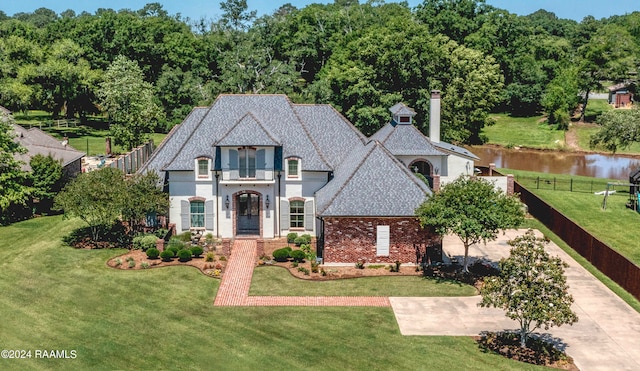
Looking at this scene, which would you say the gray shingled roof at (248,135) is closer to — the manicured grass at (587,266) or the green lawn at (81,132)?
the manicured grass at (587,266)

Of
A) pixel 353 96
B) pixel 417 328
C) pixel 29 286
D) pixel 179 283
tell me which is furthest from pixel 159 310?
pixel 353 96

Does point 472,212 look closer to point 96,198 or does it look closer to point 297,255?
point 297,255

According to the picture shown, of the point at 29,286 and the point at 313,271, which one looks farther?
the point at 313,271

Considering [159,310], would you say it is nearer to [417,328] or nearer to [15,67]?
[417,328]

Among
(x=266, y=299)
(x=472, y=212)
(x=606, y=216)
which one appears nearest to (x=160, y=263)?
(x=266, y=299)

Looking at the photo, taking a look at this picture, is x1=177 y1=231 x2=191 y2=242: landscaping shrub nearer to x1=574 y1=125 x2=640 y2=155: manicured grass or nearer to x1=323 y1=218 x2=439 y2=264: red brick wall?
x1=323 y1=218 x2=439 y2=264: red brick wall

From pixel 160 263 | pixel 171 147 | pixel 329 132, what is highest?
pixel 329 132
